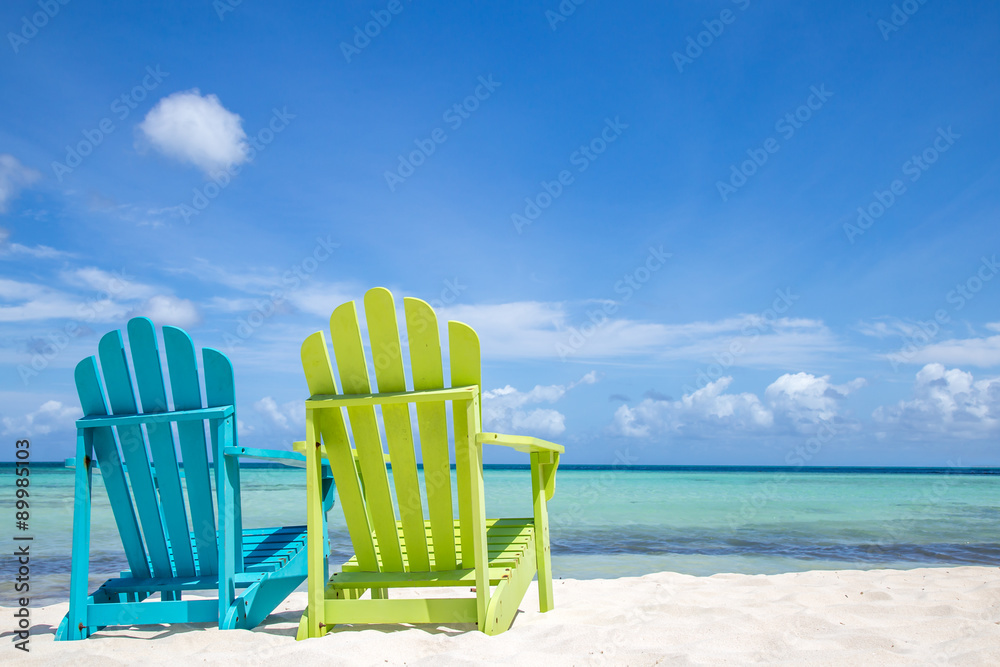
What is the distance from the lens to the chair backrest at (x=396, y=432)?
9.21 ft

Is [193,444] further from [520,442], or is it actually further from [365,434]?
[520,442]

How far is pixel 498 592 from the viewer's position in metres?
2.82

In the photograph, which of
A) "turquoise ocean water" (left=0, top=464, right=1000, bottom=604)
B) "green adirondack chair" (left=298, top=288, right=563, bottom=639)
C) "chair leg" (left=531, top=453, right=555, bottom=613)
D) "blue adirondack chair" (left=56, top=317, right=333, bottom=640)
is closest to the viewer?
"green adirondack chair" (left=298, top=288, right=563, bottom=639)

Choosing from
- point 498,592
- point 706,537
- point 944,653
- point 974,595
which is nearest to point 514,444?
point 498,592

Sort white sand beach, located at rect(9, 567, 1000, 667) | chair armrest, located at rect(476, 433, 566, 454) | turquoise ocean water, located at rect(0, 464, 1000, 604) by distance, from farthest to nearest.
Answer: turquoise ocean water, located at rect(0, 464, 1000, 604) < chair armrest, located at rect(476, 433, 566, 454) < white sand beach, located at rect(9, 567, 1000, 667)

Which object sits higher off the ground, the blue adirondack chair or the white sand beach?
the blue adirondack chair

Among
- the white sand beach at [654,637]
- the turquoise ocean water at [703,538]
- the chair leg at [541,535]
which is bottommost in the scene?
the turquoise ocean water at [703,538]

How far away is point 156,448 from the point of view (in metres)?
3.05

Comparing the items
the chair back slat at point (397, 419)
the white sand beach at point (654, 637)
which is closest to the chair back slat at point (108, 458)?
the white sand beach at point (654, 637)

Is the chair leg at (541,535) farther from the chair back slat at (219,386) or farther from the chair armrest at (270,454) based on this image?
the chair back slat at (219,386)

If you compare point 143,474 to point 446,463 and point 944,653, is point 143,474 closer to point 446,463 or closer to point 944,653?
point 446,463

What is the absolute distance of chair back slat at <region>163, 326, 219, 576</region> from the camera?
9.71 feet

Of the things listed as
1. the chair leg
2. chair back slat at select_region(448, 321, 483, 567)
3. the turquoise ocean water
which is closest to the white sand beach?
the chair leg

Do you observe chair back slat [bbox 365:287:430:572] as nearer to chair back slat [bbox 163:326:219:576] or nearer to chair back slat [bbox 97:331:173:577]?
chair back slat [bbox 163:326:219:576]
